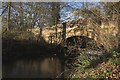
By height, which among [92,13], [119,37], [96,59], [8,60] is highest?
[92,13]

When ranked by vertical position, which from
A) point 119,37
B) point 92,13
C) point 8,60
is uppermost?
point 92,13

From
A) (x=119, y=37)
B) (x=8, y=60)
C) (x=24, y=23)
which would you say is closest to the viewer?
(x=119, y=37)

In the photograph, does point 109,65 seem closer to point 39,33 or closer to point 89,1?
point 89,1

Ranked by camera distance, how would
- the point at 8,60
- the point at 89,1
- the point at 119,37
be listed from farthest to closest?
the point at 8,60, the point at 89,1, the point at 119,37

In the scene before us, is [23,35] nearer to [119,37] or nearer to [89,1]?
[89,1]

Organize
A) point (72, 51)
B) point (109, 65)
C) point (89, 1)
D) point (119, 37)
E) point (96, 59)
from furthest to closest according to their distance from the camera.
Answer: point (72, 51), point (89, 1), point (119, 37), point (96, 59), point (109, 65)

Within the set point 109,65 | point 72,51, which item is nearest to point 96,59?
point 109,65

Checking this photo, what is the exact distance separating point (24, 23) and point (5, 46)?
2.74m

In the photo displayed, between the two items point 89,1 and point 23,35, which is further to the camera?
point 23,35

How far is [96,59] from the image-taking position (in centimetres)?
907

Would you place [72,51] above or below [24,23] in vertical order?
below

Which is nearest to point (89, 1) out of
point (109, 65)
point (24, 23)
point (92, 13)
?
point (92, 13)

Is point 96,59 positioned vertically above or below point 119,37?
below

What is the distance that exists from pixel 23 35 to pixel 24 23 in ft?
3.24
